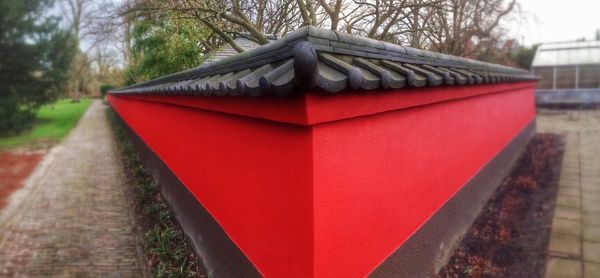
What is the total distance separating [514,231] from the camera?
5.29 metres

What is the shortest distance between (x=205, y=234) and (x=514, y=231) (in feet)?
14.9

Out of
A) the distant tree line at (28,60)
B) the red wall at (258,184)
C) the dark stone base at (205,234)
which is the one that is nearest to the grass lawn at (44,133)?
the distant tree line at (28,60)

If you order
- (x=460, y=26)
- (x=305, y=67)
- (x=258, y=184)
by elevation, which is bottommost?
(x=258, y=184)

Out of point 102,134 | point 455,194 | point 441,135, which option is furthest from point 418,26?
point 102,134

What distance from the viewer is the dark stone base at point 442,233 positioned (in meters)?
3.29

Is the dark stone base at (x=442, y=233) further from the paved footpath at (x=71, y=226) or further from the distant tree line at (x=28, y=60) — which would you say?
the distant tree line at (x=28, y=60)

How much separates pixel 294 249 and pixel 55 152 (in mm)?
14570

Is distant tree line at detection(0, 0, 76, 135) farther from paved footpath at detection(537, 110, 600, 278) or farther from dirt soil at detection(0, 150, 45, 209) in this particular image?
paved footpath at detection(537, 110, 600, 278)

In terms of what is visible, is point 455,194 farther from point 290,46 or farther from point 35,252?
point 35,252

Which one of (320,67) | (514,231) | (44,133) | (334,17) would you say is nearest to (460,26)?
(334,17)

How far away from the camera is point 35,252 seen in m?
5.26

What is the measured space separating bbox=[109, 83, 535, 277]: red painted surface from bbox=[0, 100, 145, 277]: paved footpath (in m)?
1.84

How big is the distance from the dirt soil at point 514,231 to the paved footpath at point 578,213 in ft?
0.44

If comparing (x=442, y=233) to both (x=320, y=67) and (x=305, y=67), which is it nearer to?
(x=320, y=67)
